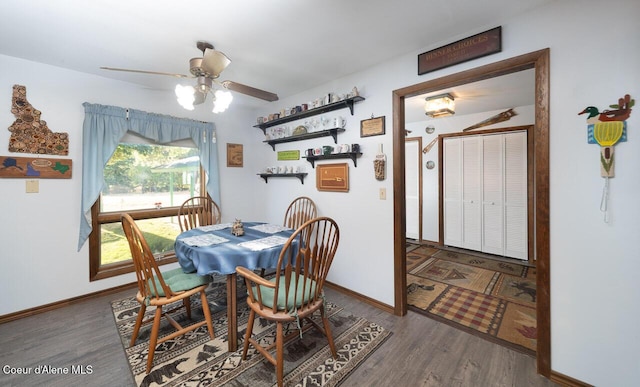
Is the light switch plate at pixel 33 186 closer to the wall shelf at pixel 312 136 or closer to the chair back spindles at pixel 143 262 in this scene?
the chair back spindles at pixel 143 262

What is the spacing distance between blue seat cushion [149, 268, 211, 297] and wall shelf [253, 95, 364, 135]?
2076mm

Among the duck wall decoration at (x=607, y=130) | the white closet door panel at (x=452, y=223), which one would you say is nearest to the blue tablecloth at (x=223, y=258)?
the duck wall decoration at (x=607, y=130)

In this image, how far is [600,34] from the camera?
4.77ft

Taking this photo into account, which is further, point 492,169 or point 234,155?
point 492,169

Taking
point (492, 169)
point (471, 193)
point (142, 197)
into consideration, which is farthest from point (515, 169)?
point (142, 197)

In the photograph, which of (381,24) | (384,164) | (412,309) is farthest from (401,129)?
(412,309)

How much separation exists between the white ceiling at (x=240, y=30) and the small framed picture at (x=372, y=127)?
55cm

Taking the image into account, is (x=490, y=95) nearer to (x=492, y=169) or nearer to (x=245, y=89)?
(x=492, y=169)

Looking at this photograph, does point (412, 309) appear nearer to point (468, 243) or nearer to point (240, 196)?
point (468, 243)

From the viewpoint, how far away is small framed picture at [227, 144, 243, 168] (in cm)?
378

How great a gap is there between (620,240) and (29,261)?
180 inches

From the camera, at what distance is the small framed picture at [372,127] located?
249cm

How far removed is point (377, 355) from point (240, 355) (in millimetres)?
995

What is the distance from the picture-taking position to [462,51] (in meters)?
1.96
